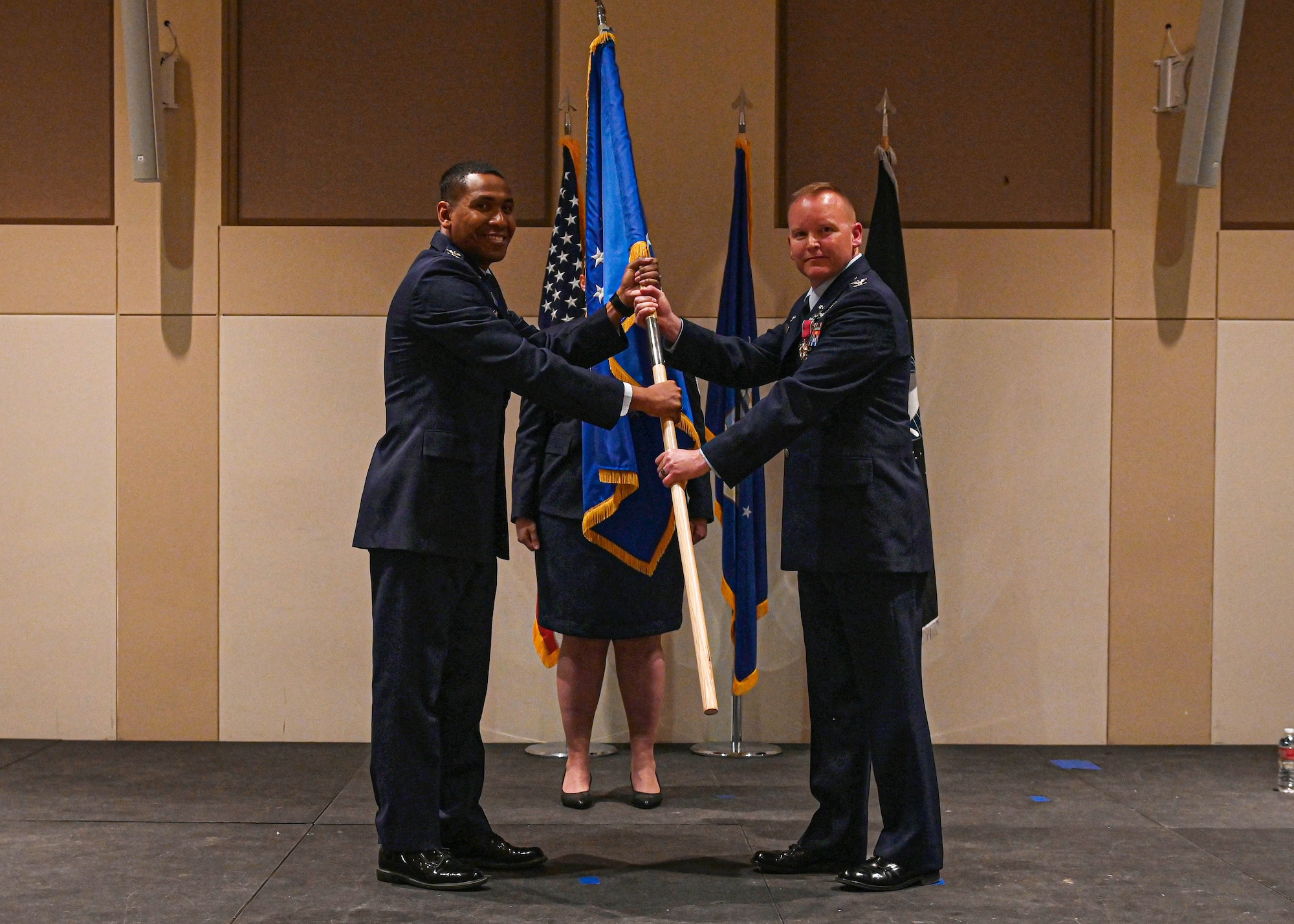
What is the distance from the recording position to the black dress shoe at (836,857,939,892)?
10.1 ft

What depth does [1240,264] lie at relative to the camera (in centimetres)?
504

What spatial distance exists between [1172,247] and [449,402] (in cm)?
321

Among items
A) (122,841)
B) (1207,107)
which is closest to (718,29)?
(1207,107)

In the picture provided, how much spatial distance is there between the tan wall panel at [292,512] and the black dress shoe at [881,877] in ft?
8.10

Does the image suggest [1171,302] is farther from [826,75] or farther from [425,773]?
[425,773]

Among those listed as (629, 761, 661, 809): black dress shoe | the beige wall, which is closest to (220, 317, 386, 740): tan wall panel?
the beige wall

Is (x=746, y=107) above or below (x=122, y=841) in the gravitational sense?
above

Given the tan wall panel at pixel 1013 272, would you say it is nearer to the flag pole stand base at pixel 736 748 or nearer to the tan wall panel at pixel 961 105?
the tan wall panel at pixel 961 105

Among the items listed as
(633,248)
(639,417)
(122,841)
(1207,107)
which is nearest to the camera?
(122,841)

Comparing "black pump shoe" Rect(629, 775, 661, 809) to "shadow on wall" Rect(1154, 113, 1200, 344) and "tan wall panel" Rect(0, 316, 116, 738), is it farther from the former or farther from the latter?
"shadow on wall" Rect(1154, 113, 1200, 344)

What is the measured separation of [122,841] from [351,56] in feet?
10.1

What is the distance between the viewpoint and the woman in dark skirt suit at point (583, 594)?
4094 mm

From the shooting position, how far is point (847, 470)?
3.19m

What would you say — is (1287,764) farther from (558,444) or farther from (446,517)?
(446,517)
